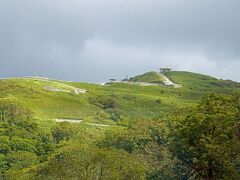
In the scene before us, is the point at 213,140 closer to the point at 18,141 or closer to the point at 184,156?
the point at 184,156

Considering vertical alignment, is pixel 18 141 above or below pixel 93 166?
below

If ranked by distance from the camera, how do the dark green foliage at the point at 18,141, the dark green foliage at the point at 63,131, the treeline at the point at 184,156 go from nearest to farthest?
the treeline at the point at 184,156, the dark green foliage at the point at 18,141, the dark green foliage at the point at 63,131

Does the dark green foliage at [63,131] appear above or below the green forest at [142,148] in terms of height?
below

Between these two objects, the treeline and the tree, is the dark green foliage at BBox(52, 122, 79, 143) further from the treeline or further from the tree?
the tree

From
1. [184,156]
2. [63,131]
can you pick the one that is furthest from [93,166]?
[63,131]

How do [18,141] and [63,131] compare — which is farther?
[63,131]

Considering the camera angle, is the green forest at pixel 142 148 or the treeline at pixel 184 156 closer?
the treeline at pixel 184 156

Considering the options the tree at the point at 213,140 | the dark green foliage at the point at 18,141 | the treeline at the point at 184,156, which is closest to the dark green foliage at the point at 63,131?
the dark green foliage at the point at 18,141

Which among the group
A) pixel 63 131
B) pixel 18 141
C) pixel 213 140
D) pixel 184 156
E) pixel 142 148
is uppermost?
pixel 213 140

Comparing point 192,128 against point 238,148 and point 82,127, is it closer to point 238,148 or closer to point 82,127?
point 238,148

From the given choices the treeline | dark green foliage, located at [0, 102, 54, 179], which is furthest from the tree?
dark green foliage, located at [0, 102, 54, 179]

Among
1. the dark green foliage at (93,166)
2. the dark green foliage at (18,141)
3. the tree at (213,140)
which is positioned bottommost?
the dark green foliage at (18,141)

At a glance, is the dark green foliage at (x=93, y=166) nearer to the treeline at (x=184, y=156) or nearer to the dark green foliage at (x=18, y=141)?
the treeline at (x=184, y=156)

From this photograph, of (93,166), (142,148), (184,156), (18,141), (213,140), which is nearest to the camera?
(213,140)
